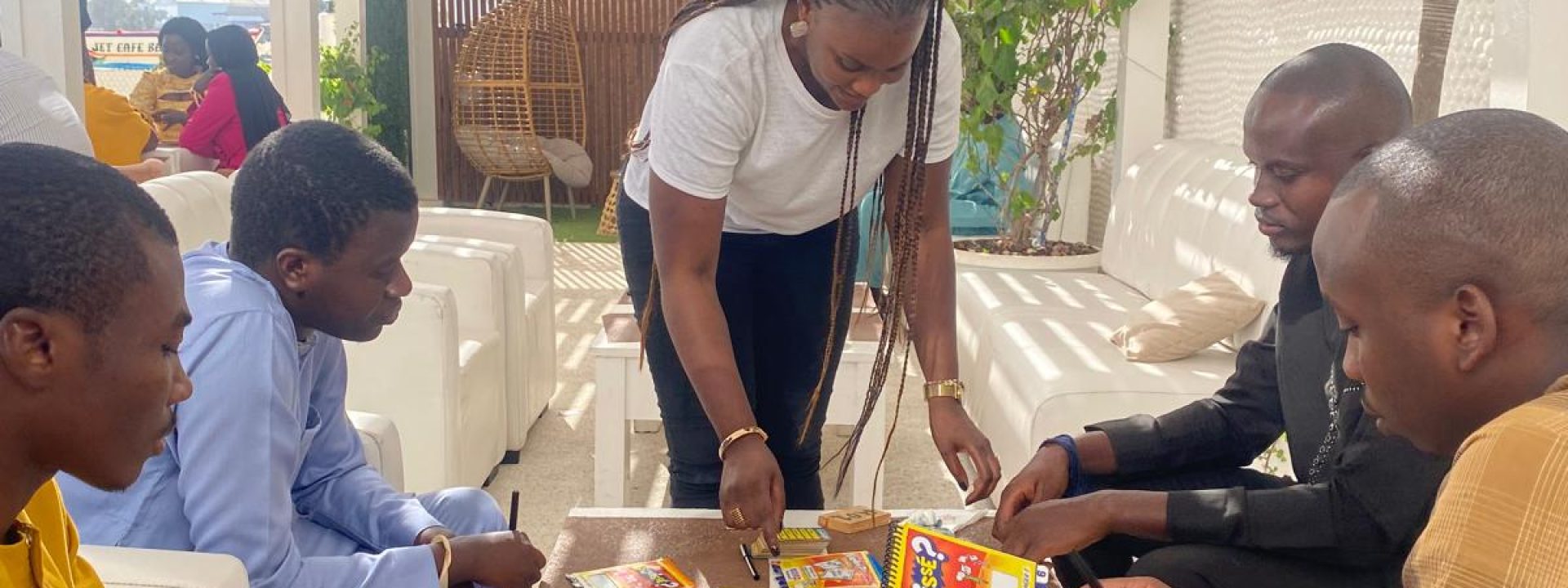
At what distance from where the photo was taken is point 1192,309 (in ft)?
10.8

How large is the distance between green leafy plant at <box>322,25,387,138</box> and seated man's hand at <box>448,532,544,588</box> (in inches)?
272

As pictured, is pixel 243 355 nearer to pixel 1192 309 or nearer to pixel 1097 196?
pixel 1192 309

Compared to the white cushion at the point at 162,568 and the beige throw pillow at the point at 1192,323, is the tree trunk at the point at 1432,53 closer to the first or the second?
the beige throw pillow at the point at 1192,323

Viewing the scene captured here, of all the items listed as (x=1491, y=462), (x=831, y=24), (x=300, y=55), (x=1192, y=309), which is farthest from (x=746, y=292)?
(x=300, y=55)

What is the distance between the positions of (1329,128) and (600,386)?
197cm

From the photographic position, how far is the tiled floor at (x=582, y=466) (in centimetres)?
354

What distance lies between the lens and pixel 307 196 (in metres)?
1.77

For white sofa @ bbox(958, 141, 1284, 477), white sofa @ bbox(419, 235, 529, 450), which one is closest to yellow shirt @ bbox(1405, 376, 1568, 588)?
white sofa @ bbox(958, 141, 1284, 477)

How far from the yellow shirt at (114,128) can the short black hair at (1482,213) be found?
4.76 meters

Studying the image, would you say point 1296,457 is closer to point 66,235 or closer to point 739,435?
point 739,435

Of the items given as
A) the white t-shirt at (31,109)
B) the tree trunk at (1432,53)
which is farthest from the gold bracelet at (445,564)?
the tree trunk at (1432,53)

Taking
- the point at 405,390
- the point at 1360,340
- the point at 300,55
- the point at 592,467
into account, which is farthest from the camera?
the point at 300,55

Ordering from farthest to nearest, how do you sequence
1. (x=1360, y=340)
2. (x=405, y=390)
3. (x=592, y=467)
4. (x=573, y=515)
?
(x=592, y=467)
(x=405, y=390)
(x=573, y=515)
(x=1360, y=340)

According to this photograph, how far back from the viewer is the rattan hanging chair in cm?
902
